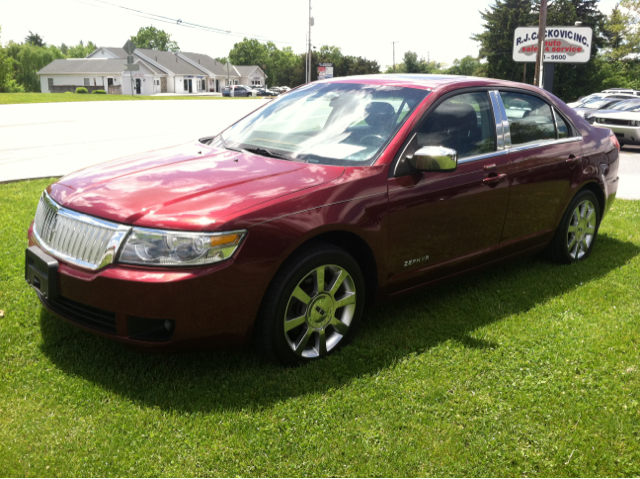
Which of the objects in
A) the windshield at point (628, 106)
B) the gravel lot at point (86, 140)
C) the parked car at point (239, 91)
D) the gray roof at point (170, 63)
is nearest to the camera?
the gravel lot at point (86, 140)

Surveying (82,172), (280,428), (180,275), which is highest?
(82,172)

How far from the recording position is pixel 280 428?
3137 mm

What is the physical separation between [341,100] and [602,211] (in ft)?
9.77

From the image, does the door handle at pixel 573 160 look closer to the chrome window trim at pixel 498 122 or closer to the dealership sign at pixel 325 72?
the chrome window trim at pixel 498 122

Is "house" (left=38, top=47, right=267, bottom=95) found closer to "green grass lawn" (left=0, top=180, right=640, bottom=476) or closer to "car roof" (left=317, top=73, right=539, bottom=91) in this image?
"car roof" (left=317, top=73, right=539, bottom=91)

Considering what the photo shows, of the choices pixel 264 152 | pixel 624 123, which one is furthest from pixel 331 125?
pixel 624 123

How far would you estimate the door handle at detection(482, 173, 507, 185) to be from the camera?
4504 millimetres

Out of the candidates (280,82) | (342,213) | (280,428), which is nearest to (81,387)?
(280,428)

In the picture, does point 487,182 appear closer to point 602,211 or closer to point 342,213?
point 342,213

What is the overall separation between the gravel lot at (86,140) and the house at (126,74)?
6417 centimetres

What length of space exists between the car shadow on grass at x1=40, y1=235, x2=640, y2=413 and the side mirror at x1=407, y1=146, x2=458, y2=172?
3.64 ft

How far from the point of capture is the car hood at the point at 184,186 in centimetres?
324

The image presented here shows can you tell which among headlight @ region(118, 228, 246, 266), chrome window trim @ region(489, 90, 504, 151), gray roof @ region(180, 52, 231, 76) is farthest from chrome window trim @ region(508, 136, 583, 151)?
gray roof @ region(180, 52, 231, 76)

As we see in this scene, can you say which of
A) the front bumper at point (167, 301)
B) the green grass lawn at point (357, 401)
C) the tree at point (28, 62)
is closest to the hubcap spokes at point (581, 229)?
the green grass lawn at point (357, 401)
